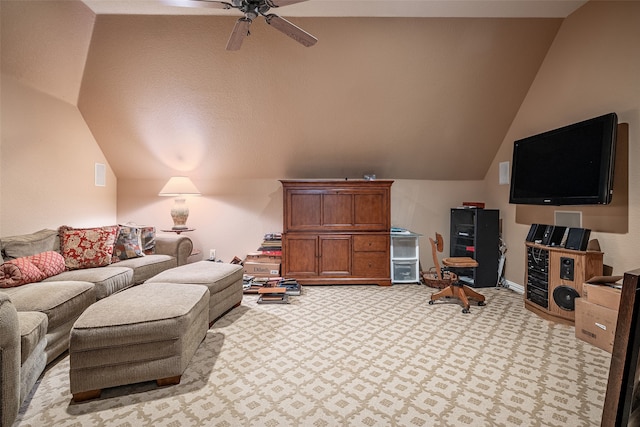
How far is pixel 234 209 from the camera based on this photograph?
5195mm

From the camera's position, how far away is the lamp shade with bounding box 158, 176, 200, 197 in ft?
15.0

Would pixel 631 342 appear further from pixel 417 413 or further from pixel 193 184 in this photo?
pixel 193 184

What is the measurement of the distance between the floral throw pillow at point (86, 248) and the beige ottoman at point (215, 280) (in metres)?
0.72

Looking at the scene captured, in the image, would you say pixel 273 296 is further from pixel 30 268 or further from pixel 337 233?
pixel 30 268

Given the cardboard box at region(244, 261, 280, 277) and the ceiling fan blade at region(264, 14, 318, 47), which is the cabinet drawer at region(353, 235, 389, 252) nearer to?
the cardboard box at region(244, 261, 280, 277)

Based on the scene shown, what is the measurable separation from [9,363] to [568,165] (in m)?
4.60

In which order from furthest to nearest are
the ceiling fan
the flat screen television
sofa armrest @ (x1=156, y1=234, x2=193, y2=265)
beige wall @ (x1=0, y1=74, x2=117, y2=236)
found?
1. sofa armrest @ (x1=156, y1=234, x2=193, y2=265)
2. beige wall @ (x1=0, y1=74, x2=117, y2=236)
3. the flat screen television
4. the ceiling fan

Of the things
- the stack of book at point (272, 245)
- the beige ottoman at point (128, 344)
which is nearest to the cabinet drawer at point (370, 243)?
the stack of book at point (272, 245)

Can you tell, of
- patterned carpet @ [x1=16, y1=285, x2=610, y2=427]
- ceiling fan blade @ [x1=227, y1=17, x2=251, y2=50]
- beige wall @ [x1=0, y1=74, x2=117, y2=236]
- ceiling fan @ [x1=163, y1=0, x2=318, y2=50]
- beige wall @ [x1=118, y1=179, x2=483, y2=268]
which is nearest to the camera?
patterned carpet @ [x1=16, y1=285, x2=610, y2=427]

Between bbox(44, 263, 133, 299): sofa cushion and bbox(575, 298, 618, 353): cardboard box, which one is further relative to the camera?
bbox(44, 263, 133, 299): sofa cushion

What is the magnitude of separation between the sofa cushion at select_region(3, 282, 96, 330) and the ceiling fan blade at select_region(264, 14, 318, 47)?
2540 mm

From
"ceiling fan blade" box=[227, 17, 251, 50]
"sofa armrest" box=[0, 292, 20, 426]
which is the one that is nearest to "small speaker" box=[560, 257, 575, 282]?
"ceiling fan blade" box=[227, 17, 251, 50]

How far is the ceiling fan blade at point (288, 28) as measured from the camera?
231cm

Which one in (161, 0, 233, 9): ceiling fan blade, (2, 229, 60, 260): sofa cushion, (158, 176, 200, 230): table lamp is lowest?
(2, 229, 60, 260): sofa cushion
